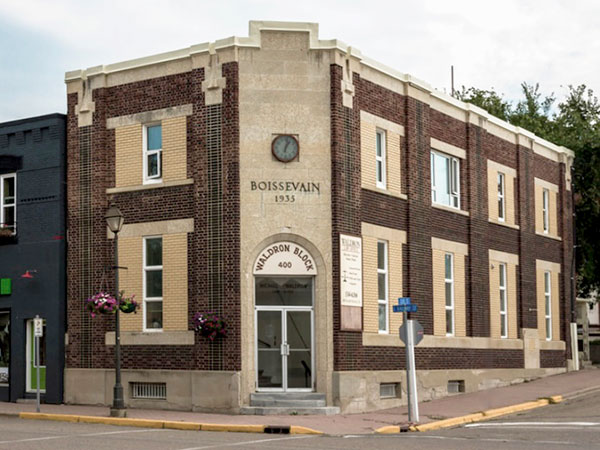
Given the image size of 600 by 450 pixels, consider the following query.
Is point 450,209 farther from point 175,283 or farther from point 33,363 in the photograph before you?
point 33,363

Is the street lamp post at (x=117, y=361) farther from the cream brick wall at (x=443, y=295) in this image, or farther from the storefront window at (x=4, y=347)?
the cream brick wall at (x=443, y=295)

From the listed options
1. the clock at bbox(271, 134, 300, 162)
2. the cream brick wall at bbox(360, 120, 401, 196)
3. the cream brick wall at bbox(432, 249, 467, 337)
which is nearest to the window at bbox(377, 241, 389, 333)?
the cream brick wall at bbox(360, 120, 401, 196)

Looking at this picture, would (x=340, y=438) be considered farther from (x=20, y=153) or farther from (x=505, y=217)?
(x=505, y=217)

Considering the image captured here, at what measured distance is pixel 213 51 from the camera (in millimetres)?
25438

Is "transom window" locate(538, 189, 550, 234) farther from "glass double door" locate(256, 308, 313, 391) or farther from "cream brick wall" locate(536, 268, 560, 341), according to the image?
"glass double door" locate(256, 308, 313, 391)

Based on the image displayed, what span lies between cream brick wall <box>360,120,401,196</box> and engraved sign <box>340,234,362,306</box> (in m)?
1.71

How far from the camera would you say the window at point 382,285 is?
27297mm

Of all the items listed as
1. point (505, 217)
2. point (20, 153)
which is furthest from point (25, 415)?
point (505, 217)

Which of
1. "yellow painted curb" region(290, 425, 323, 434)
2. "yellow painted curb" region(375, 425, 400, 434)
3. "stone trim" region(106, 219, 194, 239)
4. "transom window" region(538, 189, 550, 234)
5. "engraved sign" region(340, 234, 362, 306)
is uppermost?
"transom window" region(538, 189, 550, 234)

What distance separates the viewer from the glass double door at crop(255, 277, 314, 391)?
24.9 m

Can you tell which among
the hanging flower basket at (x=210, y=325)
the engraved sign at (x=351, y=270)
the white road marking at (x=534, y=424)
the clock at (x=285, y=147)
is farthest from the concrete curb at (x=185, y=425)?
the clock at (x=285, y=147)

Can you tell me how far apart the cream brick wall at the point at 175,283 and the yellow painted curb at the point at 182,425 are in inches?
162

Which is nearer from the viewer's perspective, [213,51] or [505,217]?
[213,51]

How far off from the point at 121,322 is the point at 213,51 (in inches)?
286
